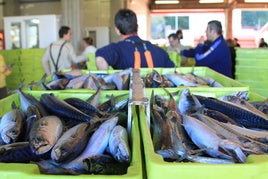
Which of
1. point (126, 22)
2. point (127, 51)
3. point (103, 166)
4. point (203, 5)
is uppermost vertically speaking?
point (203, 5)

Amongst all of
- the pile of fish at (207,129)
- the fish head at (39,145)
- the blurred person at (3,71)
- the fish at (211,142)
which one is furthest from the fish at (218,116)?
the blurred person at (3,71)

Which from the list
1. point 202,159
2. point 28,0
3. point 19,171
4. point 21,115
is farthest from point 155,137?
point 28,0

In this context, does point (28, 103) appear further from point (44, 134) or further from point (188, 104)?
point (188, 104)

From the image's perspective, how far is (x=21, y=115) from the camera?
67.2 inches

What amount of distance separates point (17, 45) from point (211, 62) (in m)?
6.19

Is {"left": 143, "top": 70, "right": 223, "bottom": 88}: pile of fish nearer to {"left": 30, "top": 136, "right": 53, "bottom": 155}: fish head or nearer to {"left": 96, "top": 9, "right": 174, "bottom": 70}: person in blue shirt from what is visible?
{"left": 96, "top": 9, "right": 174, "bottom": 70}: person in blue shirt

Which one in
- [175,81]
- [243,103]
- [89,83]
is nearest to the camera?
[243,103]

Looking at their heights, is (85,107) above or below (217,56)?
below

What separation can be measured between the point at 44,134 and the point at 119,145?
0.98ft

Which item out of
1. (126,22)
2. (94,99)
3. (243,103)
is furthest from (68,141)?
(126,22)

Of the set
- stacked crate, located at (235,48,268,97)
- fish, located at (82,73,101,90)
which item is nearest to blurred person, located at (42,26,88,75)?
stacked crate, located at (235,48,268,97)

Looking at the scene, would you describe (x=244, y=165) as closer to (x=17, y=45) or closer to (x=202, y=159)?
(x=202, y=159)

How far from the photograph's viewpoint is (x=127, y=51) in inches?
131

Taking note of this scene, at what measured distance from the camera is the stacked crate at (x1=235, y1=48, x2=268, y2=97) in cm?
564
